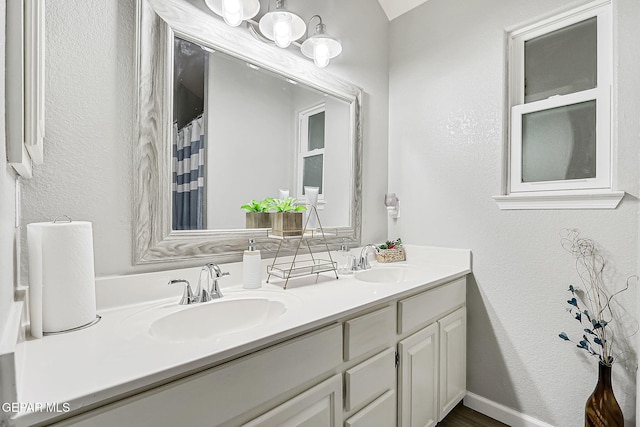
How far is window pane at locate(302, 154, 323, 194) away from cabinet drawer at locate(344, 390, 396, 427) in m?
1.04

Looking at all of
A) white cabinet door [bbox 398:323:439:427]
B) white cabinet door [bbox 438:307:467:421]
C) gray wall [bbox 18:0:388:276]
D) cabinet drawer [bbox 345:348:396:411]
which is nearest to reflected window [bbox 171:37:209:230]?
gray wall [bbox 18:0:388:276]

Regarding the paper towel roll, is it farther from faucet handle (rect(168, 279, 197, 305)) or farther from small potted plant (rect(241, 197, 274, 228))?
small potted plant (rect(241, 197, 274, 228))

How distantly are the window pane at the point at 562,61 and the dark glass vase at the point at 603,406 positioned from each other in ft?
4.27

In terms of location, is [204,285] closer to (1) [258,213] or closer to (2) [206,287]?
(2) [206,287]

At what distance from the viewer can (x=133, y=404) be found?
628mm

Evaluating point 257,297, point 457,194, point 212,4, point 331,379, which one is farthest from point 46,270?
point 457,194

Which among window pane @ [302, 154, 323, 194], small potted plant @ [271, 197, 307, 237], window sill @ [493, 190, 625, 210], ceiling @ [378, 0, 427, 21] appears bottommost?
small potted plant @ [271, 197, 307, 237]

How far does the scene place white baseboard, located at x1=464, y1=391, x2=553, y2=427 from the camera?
162 cm

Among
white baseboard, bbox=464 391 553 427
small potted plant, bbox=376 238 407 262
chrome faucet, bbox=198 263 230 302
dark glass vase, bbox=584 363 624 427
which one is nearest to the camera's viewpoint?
chrome faucet, bbox=198 263 230 302

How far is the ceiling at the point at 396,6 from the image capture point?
82.6 inches

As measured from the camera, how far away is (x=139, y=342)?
2.60 ft

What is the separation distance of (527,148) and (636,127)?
1.40 ft

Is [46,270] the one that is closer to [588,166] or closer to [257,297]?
[257,297]

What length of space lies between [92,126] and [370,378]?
4.27 ft
